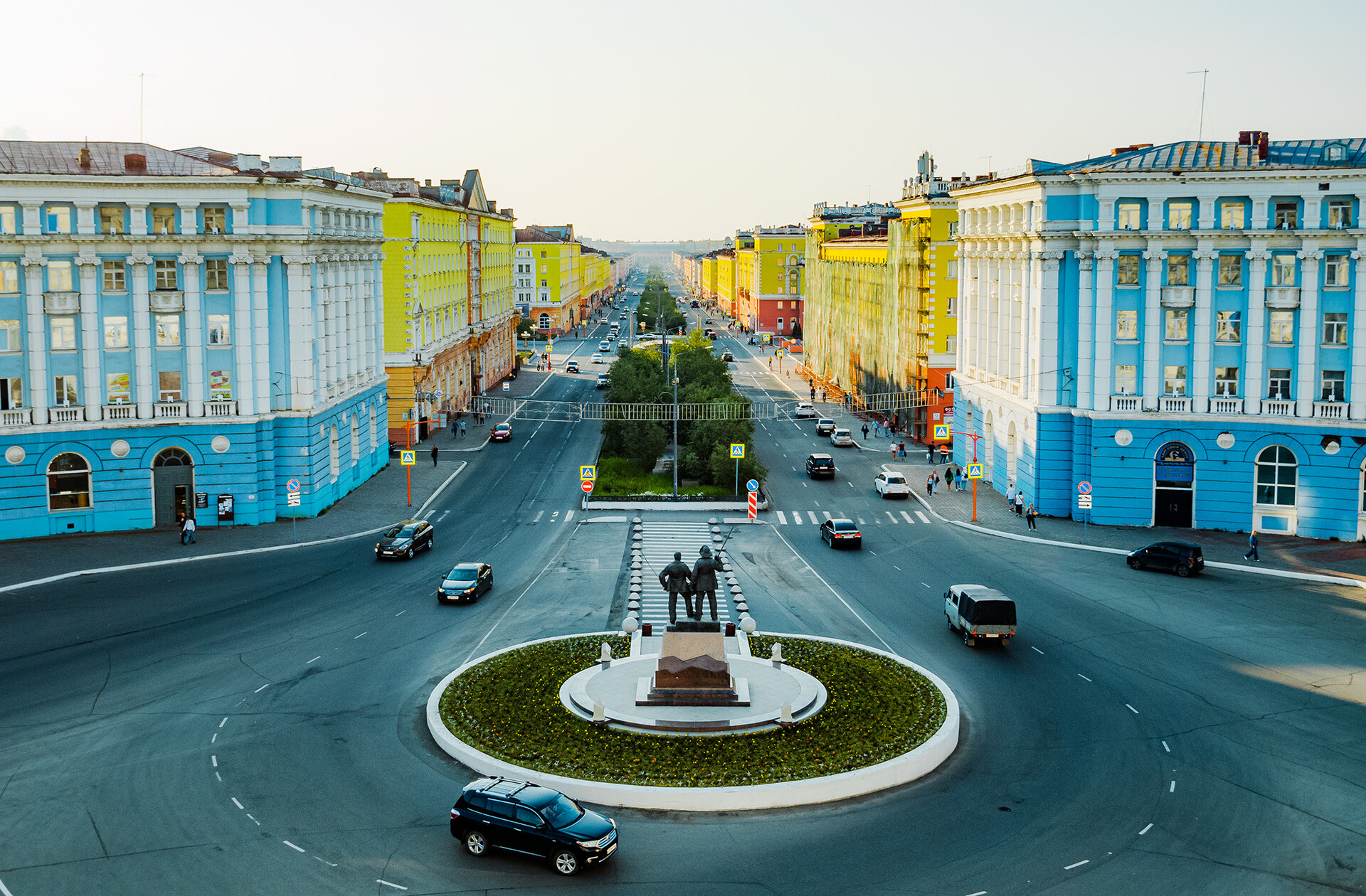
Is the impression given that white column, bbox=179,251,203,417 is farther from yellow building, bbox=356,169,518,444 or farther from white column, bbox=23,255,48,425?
yellow building, bbox=356,169,518,444

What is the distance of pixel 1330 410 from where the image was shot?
57.5 meters

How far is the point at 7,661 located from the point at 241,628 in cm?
698

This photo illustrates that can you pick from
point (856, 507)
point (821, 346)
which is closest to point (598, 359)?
point (821, 346)

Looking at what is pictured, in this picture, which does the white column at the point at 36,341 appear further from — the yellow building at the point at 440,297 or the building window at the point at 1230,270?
the building window at the point at 1230,270

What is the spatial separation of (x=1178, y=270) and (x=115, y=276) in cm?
4873

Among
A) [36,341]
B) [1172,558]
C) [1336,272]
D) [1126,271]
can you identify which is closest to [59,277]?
[36,341]

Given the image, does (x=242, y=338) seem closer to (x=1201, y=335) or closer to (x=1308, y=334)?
(x=1201, y=335)

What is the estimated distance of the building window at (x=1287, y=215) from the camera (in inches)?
2304

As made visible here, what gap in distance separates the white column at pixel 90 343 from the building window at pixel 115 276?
0.47 m

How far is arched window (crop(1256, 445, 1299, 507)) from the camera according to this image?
192 ft

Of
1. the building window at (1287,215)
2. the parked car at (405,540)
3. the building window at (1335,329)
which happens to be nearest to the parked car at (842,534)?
the parked car at (405,540)

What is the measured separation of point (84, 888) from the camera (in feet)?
80.4

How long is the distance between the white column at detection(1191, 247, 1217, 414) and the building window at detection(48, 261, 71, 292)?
5103 centimetres

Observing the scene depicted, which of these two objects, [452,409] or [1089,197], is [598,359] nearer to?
[452,409]
